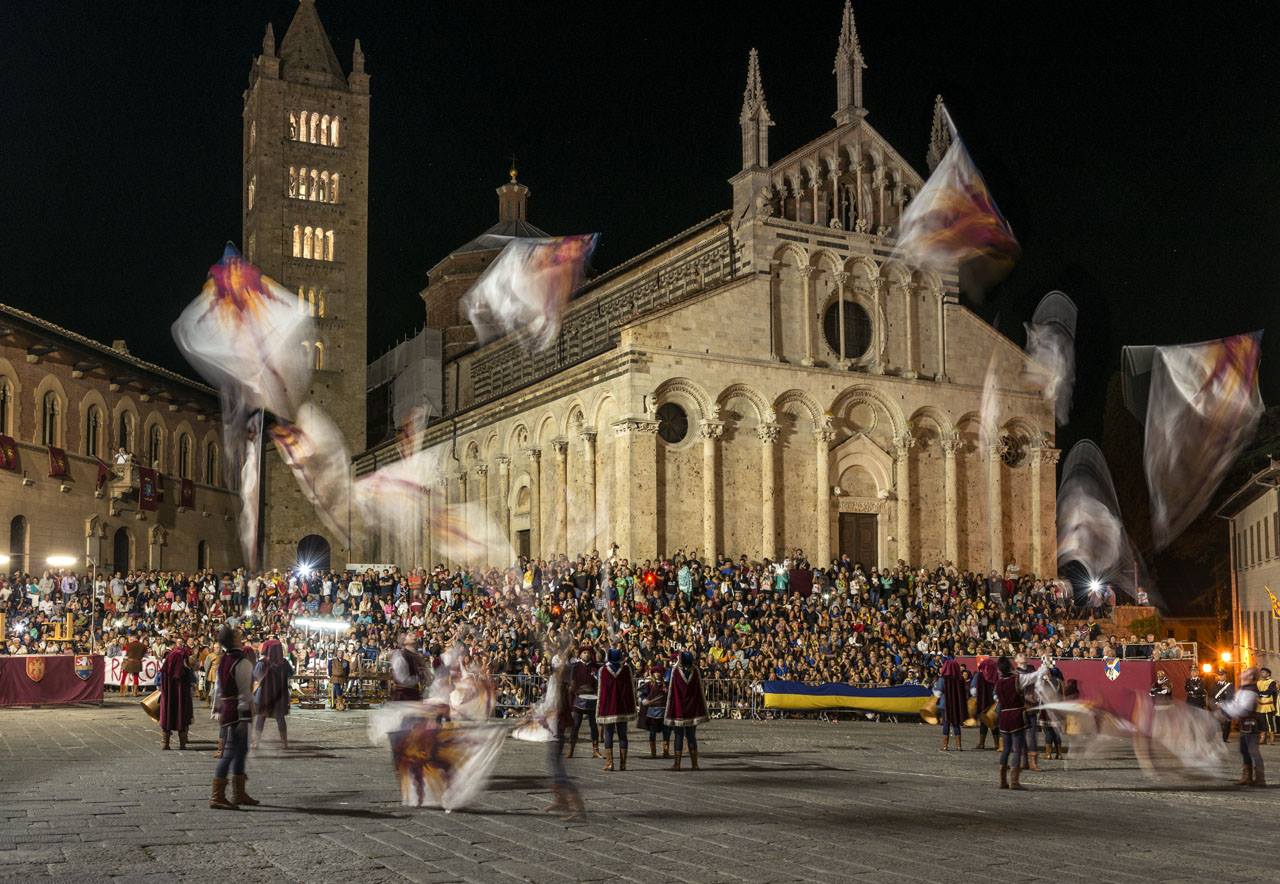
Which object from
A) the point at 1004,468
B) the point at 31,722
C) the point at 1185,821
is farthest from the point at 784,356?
the point at 1185,821

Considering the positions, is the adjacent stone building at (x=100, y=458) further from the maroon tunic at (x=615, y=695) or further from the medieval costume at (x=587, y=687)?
the maroon tunic at (x=615, y=695)

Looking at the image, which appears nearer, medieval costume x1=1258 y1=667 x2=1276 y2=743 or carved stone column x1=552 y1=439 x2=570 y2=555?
medieval costume x1=1258 y1=667 x2=1276 y2=743

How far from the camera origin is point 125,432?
52188mm

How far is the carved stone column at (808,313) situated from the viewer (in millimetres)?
44156

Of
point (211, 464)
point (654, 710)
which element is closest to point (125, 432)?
point (211, 464)

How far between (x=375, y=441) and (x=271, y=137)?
16103 millimetres

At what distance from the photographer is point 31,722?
25891mm

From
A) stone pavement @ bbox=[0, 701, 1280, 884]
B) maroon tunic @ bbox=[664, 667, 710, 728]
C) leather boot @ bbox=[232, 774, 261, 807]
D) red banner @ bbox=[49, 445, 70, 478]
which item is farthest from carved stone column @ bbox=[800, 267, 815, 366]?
leather boot @ bbox=[232, 774, 261, 807]

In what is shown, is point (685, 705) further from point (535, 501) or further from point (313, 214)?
point (313, 214)

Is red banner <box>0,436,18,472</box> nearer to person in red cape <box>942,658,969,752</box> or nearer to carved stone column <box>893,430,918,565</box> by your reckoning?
carved stone column <box>893,430,918,565</box>

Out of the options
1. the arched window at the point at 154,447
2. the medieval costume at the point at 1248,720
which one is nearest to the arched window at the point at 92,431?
the arched window at the point at 154,447

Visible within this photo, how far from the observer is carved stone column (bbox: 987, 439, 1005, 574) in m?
46.2

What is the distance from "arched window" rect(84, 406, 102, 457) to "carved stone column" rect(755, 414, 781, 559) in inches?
969

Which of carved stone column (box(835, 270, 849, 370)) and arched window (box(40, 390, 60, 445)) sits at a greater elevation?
carved stone column (box(835, 270, 849, 370))
